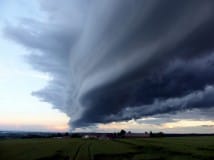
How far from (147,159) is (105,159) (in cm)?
825

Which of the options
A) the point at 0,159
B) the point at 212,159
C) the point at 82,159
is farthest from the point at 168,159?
the point at 0,159

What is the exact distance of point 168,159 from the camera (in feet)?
218

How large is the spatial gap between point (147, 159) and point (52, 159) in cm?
1848

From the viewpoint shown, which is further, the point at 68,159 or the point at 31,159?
the point at 31,159

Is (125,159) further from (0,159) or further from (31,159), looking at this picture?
(0,159)

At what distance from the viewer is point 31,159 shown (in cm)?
7038

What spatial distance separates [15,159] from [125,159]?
897 inches

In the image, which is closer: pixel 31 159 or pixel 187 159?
pixel 187 159

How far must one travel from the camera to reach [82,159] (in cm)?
6375

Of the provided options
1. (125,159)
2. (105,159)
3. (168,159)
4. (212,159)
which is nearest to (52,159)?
(105,159)

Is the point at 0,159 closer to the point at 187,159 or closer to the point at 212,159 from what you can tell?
the point at 187,159

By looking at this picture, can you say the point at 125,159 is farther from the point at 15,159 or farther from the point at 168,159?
the point at 15,159

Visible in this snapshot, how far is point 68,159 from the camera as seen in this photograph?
210 feet

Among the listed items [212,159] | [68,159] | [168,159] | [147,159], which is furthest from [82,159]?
[212,159]
